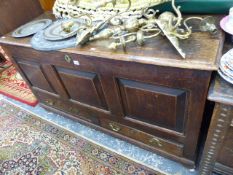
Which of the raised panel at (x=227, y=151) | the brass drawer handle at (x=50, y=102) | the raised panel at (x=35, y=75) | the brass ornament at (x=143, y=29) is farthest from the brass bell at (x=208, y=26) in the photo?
the brass drawer handle at (x=50, y=102)

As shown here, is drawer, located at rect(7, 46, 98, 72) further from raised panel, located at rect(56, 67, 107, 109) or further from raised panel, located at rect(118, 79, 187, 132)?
raised panel, located at rect(118, 79, 187, 132)

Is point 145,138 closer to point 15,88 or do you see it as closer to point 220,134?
point 220,134

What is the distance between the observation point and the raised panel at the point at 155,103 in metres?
0.75

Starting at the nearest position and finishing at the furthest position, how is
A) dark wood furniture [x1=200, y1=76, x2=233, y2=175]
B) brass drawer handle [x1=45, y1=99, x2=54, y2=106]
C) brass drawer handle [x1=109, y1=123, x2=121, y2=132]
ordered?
1. dark wood furniture [x1=200, y1=76, x2=233, y2=175]
2. brass drawer handle [x1=109, y1=123, x2=121, y2=132]
3. brass drawer handle [x1=45, y1=99, x2=54, y2=106]

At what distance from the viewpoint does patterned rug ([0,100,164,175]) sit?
1.13m

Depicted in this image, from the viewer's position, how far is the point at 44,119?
59.4 inches

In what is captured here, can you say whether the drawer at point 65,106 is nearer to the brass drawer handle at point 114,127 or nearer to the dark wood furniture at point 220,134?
the brass drawer handle at point 114,127

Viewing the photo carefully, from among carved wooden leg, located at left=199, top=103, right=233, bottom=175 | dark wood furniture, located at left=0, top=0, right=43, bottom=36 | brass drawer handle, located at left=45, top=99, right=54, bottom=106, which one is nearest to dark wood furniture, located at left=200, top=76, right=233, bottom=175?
carved wooden leg, located at left=199, top=103, right=233, bottom=175

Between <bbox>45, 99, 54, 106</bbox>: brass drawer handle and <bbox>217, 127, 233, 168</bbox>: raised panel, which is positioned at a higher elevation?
<bbox>217, 127, 233, 168</bbox>: raised panel

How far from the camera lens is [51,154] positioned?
1263 millimetres

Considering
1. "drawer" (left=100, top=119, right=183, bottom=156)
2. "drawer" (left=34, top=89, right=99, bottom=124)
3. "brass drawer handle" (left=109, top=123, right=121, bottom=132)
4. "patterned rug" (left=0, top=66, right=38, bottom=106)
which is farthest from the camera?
"patterned rug" (left=0, top=66, right=38, bottom=106)

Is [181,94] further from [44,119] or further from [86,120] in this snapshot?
[44,119]

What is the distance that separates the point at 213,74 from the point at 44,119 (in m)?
1.27

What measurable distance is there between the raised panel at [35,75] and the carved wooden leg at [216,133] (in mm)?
910
